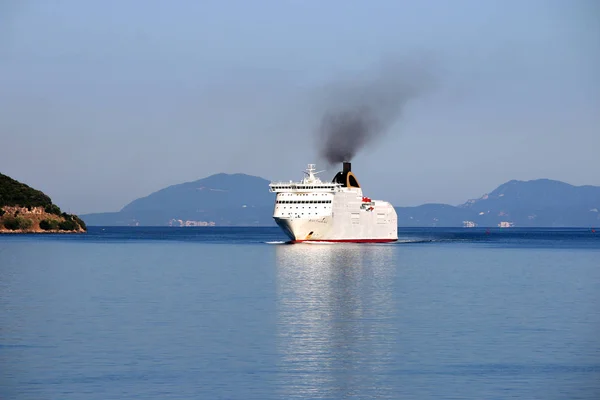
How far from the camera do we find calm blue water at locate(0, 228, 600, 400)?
114 ft

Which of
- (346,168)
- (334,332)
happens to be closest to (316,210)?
(346,168)

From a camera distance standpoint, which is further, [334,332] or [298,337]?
[334,332]

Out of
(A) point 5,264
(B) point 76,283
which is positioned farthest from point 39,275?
(A) point 5,264

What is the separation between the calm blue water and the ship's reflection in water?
99 mm

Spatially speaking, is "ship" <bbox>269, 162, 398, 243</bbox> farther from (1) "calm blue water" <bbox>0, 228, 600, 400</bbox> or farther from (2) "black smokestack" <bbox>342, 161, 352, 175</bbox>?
(1) "calm blue water" <bbox>0, 228, 600, 400</bbox>

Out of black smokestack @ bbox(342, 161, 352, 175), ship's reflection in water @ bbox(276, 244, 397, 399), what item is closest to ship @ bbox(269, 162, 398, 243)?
black smokestack @ bbox(342, 161, 352, 175)

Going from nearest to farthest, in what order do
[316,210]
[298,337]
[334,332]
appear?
[298,337], [334,332], [316,210]

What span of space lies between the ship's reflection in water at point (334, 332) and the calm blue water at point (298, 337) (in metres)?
0.10

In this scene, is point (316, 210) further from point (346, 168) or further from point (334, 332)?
point (334, 332)

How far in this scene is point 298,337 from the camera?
1859 inches

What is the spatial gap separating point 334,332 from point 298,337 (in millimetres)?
2802

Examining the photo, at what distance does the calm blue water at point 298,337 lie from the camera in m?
34.8

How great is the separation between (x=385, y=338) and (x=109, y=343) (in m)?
13.0

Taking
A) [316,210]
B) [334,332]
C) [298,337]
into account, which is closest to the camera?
[298,337]
